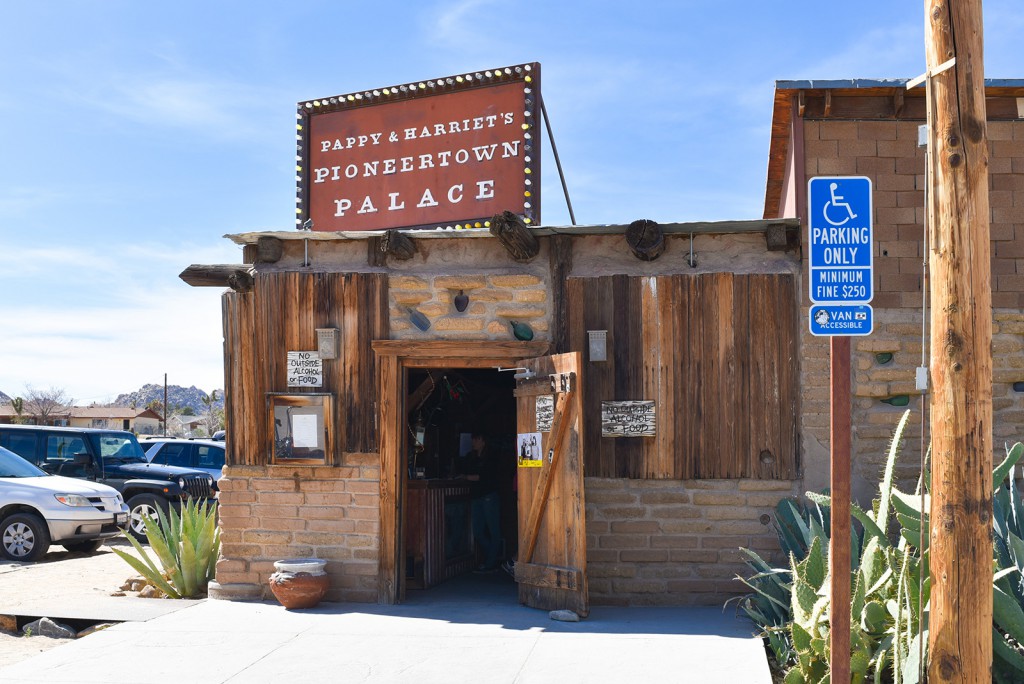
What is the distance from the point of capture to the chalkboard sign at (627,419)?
844 centimetres

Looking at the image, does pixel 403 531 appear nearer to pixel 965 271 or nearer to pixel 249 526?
pixel 249 526

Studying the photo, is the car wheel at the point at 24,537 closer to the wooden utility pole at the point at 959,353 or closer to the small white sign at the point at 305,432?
the small white sign at the point at 305,432

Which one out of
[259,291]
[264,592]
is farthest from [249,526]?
[259,291]

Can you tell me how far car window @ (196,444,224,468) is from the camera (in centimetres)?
1920

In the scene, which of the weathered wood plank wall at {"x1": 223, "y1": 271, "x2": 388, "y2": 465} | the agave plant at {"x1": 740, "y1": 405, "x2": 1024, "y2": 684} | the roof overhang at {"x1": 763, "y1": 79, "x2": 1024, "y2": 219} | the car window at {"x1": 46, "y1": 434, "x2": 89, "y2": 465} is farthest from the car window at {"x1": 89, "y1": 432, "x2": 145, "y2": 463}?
the agave plant at {"x1": 740, "y1": 405, "x2": 1024, "y2": 684}

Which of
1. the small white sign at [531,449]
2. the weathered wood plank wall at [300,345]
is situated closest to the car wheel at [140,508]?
the weathered wood plank wall at [300,345]

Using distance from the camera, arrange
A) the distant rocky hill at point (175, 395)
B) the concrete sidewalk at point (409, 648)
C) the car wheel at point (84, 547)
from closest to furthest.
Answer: the concrete sidewalk at point (409, 648) → the car wheel at point (84, 547) → the distant rocky hill at point (175, 395)

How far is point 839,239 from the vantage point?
499 cm

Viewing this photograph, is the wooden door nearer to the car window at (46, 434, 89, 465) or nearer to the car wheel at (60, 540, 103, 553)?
the car wheel at (60, 540, 103, 553)

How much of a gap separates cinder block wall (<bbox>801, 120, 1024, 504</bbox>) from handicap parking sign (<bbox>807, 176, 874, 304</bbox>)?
3.44 meters

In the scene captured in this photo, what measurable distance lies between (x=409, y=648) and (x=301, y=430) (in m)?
2.51

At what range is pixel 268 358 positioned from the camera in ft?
29.2

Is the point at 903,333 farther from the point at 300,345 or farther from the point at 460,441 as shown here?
the point at 460,441

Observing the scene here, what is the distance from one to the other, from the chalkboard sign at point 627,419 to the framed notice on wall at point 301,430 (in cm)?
246
